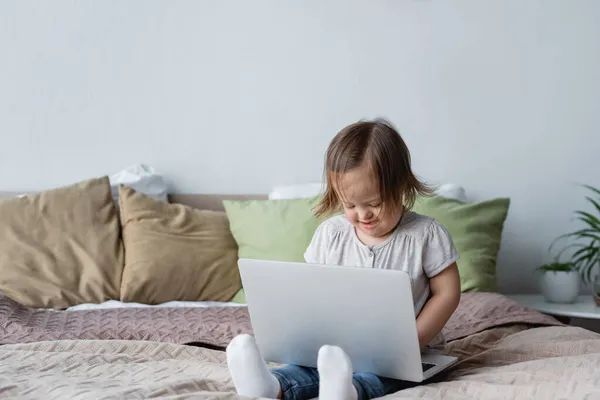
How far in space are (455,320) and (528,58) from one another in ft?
3.87

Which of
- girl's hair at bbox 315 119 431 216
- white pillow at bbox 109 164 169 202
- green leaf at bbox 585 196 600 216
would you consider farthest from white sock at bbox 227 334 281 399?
green leaf at bbox 585 196 600 216

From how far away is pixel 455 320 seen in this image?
2.20 metres

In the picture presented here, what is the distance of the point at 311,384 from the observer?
5.16ft

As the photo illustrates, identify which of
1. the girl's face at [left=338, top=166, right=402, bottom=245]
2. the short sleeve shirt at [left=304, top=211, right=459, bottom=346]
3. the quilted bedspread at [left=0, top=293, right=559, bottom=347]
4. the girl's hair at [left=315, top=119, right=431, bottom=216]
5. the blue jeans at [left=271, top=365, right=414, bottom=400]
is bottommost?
the quilted bedspread at [left=0, top=293, right=559, bottom=347]

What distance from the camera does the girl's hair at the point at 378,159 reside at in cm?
168

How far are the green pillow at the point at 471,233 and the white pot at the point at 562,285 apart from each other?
10.0 inches

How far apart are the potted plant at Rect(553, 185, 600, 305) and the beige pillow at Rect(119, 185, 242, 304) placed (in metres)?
1.16

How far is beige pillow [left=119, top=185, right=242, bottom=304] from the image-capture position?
2551 mm

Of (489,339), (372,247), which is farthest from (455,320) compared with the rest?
(372,247)

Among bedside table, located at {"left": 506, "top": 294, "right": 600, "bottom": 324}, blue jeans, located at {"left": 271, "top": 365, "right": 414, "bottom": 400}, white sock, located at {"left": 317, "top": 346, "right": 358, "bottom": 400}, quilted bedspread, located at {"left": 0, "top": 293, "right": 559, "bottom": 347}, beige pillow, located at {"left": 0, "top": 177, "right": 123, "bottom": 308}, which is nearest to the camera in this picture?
white sock, located at {"left": 317, "top": 346, "right": 358, "bottom": 400}

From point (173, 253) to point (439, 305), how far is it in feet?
3.70

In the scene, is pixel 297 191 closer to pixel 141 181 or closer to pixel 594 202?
pixel 141 181

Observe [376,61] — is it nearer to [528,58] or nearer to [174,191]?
[528,58]

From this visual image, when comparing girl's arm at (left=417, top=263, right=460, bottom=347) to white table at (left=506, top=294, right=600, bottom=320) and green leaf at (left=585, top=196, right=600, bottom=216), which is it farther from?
green leaf at (left=585, top=196, right=600, bottom=216)
